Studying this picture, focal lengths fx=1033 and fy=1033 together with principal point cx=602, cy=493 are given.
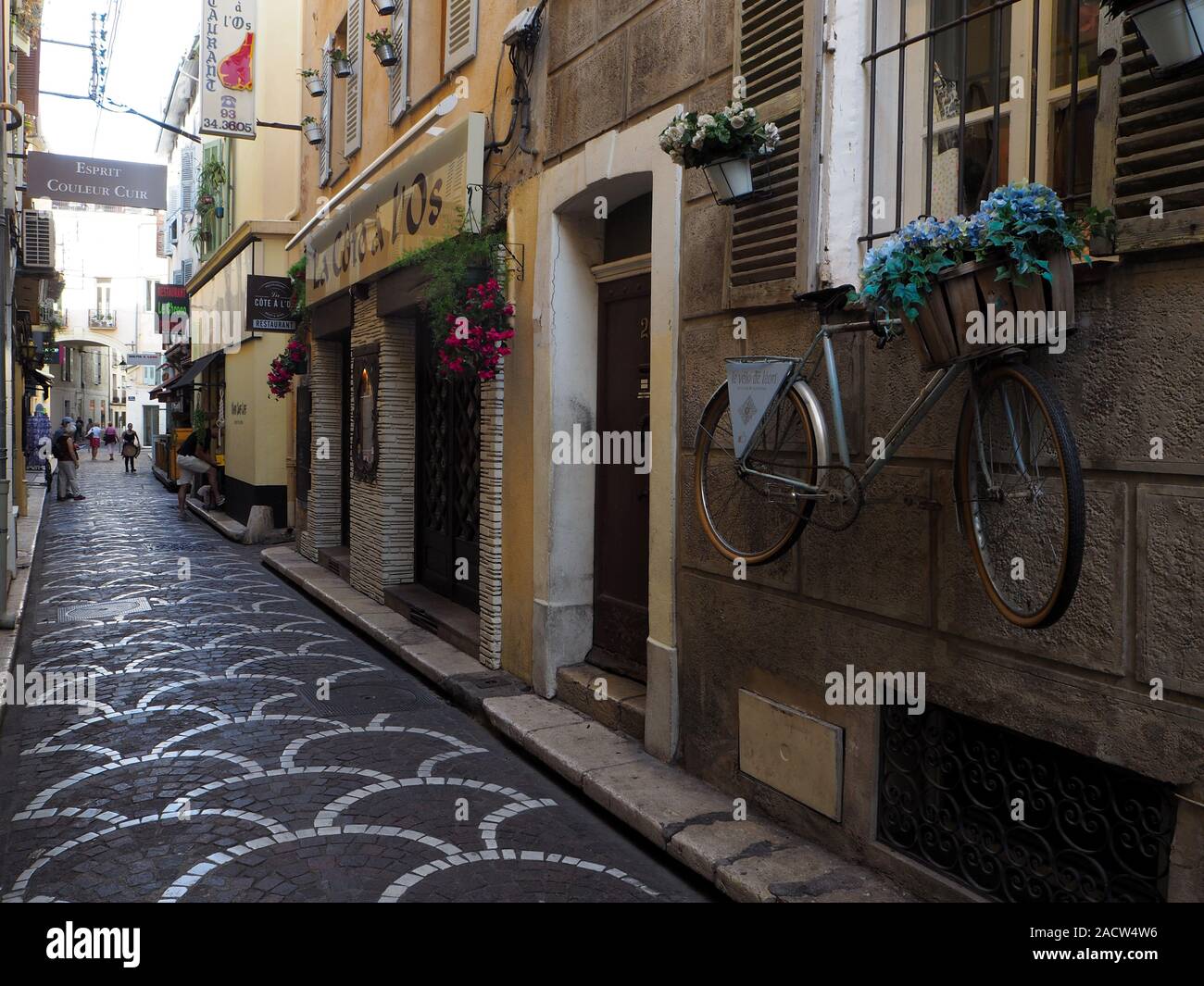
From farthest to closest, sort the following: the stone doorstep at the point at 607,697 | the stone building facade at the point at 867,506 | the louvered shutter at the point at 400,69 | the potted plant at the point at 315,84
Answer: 1. the potted plant at the point at 315,84
2. the louvered shutter at the point at 400,69
3. the stone doorstep at the point at 607,697
4. the stone building facade at the point at 867,506

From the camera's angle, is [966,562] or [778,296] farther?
[778,296]

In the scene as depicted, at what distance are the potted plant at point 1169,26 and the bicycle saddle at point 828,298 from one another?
4.98 ft

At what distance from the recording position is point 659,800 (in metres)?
4.95

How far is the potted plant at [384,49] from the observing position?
10.3 m

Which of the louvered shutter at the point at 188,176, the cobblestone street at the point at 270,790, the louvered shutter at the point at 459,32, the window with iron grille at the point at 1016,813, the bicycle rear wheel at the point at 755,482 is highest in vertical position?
the louvered shutter at the point at 188,176

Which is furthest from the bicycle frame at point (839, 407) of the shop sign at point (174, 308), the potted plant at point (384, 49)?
the shop sign at point (174, 308)

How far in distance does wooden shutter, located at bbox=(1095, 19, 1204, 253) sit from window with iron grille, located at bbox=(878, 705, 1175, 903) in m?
1.64

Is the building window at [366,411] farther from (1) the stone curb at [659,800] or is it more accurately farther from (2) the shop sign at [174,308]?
(2) the shop sign at [174,308]

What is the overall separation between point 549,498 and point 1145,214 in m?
4.44

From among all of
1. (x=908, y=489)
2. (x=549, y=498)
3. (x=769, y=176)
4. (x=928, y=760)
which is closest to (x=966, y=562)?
(x=908, y=489)

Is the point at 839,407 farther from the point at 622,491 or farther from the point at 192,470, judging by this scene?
the point at 192,470

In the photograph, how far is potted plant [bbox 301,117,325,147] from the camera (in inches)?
533

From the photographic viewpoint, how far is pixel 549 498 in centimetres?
695
